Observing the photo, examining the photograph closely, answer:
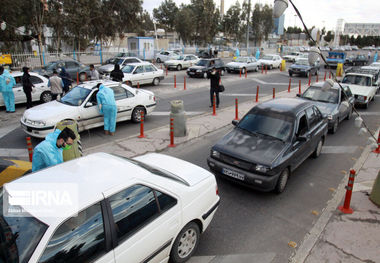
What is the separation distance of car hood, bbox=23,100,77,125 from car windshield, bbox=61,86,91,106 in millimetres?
222

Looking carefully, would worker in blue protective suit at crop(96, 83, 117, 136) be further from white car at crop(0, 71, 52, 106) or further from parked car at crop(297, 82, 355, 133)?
parked car at crop(297, 82, 355, 133)

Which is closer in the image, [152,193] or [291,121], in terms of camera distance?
[152,193]

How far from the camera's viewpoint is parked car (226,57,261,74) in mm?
25291

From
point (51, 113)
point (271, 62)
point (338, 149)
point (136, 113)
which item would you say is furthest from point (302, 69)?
point (51, 113)

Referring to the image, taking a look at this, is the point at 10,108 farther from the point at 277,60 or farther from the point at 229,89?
Answer: the point at 277,60

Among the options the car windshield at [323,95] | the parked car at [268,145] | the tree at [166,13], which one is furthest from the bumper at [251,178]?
the tree at [166,13]

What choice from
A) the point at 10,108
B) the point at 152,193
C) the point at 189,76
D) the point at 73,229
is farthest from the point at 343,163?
the point at 189,76

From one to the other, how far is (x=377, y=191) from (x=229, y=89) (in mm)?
13286

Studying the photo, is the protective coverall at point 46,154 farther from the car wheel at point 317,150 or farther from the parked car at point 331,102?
the parked car at point 331,102

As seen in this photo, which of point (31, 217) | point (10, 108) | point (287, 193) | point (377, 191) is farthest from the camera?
point (10, 108)

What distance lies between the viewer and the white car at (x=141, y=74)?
16.9m

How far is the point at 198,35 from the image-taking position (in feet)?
171

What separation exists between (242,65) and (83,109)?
19.2 metres

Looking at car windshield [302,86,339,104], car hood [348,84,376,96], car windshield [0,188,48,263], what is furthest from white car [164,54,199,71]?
car windshield [0,188,48,263]
